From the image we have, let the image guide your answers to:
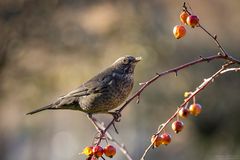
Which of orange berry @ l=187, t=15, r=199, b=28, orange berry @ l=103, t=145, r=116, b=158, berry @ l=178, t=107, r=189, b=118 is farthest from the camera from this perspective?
orange berry @ l=103, t=145, r=116, b=158

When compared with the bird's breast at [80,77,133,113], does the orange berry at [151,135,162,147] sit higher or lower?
lower

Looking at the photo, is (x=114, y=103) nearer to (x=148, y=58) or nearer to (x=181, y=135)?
(x=148, y=58)

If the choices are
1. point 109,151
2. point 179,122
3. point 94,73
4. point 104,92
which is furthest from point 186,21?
point 94,73

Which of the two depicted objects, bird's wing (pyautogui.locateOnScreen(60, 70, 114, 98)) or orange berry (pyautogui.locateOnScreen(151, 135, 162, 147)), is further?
bird's wing (pyautogui.locateOnScreen(60, 70, 114, 98))

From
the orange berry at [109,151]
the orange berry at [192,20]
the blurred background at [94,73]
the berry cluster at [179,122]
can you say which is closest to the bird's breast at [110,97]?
the orange berry at [109,151]

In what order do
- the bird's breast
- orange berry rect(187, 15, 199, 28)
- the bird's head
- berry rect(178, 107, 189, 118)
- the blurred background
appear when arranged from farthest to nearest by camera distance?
the blurred background → the bird's head → the bird's breast → orange berry rect(187, 15, 199, 28) → berry rect(178, 107, 189, 118)

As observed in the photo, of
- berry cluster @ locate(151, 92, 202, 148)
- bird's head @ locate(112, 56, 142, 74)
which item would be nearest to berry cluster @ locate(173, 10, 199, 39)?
Answer: berry cluster @ locate(151, 92, 202, 148)

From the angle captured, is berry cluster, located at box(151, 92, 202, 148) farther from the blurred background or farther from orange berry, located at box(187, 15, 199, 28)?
the blurred background
